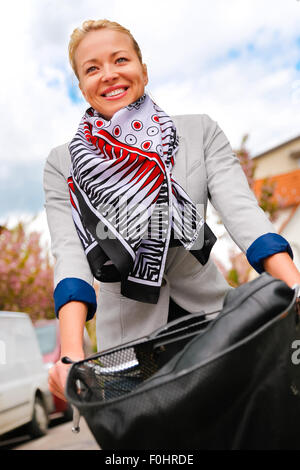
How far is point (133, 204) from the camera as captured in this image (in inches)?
61.1

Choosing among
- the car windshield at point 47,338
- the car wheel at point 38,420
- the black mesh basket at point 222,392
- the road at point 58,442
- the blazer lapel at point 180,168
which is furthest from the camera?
the car windshield at point 47,338

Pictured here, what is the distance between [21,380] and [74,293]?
7.21 m

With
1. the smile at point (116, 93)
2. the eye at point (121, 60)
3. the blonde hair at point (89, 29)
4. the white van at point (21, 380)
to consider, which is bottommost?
the white van at point (21, 380)

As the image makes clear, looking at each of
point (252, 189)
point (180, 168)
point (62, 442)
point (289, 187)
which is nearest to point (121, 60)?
point (180, 168)

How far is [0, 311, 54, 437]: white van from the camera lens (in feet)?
24.6

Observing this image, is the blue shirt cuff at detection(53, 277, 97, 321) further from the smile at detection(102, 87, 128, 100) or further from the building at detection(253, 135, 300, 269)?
the building at detection(253, 135, 300, 269)

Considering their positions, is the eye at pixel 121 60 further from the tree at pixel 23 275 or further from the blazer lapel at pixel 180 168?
the tree at pixel 23 275

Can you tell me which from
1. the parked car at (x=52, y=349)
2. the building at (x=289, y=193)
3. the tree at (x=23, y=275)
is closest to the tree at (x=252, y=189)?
the building at (x=289, y=193)

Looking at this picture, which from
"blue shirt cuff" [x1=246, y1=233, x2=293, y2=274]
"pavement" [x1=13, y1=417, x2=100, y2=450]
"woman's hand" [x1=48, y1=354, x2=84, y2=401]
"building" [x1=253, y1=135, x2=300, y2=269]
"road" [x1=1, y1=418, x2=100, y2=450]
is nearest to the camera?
"woman's hand" [x1=48, y1=354, x2=84, y2=401]

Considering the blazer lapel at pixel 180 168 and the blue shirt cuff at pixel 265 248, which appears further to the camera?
the blazer lapel at pixel 180 168

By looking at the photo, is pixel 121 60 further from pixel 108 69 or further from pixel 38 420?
pixel 38 420

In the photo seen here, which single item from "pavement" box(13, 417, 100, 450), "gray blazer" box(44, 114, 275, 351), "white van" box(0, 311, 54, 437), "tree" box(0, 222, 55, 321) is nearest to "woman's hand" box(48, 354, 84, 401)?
"gray blazer" box(44, 114, 275, 351)

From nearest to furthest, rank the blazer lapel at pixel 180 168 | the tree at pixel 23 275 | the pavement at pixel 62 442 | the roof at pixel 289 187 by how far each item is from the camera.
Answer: the blazer lapel at pixel 180 168 < the pavement at pixel 62 442 < the tree at pixel 23 275 < the roof at pixel 289 187

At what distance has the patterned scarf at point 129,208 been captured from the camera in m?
1.49
